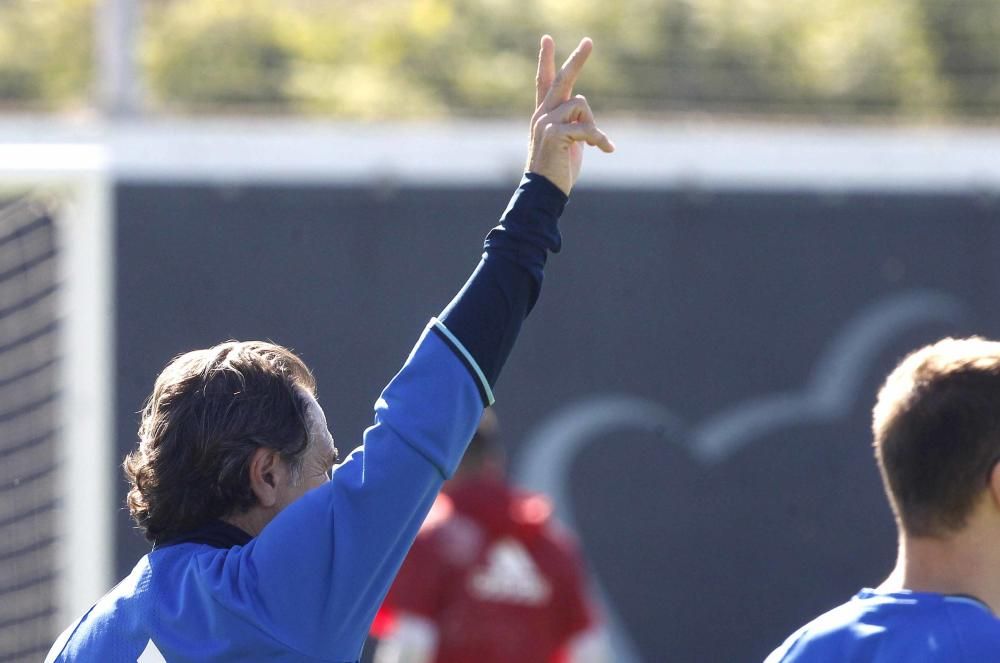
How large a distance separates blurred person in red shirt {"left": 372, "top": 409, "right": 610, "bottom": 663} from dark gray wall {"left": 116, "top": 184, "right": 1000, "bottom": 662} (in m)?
1.22

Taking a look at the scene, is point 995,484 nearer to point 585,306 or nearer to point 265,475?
point 265,475

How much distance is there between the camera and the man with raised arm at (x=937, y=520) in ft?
5.66

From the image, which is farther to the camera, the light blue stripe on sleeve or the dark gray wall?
the dark gray wall

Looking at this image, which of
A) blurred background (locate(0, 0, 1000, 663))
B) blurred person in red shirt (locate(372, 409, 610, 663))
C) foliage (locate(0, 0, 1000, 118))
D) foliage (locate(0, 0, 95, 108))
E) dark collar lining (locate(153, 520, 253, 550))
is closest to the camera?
dark collar lining (locate(153, 520, 253, 550))

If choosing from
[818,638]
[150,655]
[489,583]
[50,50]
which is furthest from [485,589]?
[50,50]

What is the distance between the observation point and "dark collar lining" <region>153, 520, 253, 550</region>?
171 centimetres

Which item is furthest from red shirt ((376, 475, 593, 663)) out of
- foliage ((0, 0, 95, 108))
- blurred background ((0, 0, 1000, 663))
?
foliage ((0, 0, 95, 108))

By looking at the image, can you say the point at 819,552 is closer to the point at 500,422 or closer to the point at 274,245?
the point at 500,422

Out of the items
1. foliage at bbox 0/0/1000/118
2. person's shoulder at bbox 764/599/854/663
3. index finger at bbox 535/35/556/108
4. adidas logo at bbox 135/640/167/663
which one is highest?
foliage at bbox 0/0/1000/118

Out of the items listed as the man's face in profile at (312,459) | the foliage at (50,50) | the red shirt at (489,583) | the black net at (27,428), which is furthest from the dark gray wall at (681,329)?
the man's face in profile at (312,459)

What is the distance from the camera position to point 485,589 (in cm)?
424

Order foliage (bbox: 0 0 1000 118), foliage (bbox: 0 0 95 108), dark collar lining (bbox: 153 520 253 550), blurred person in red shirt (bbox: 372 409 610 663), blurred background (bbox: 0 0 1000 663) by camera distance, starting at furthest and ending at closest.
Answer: foliage (bbox: 0 0 95 108) → foliage (bbox: 0 0 1000 118) → blurred background (bbox: 0 0 1000 663) → blurred person in red shirt (bbox: 372 409 610 663) → dark collar lining (bbox: 153 520 253 550)

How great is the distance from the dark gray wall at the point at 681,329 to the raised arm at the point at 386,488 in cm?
380

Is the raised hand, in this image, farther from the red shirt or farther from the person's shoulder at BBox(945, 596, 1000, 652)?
the red shirt
